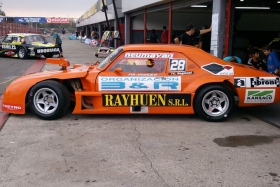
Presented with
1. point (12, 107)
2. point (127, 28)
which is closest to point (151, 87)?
point (12, 107)

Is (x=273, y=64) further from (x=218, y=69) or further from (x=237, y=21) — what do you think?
(x=237, y=21)

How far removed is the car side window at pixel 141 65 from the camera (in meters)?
6.29

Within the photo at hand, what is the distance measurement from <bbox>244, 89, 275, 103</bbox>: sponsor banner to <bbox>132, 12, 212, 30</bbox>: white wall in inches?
550

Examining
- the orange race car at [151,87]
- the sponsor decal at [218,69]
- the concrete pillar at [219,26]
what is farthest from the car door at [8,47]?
the sponsor decal at [218,69]

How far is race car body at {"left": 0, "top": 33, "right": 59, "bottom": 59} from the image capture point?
1898 centimetres

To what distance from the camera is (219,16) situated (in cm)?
898

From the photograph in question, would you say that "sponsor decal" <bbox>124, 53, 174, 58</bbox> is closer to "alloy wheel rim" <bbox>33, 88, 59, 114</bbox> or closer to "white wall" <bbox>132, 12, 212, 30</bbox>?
"alloy wheel rim" <bbox>33, 88, 59, 114</bbox>

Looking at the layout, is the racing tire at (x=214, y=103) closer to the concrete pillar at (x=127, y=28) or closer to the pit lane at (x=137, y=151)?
the pit lane at (x=137, y=151)

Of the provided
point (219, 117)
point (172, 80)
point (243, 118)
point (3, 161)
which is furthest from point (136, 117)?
point (3, 161)

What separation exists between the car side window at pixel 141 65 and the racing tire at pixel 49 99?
100 cm

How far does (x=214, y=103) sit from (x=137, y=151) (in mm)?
2160

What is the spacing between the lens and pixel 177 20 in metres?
19.9

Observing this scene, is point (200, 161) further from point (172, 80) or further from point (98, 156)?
point (172, 80)

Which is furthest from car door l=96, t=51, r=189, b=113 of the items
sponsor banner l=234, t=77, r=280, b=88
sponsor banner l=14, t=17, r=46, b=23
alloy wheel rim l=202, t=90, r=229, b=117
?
sponsor banner l=14, t=17, r=46, b=23
